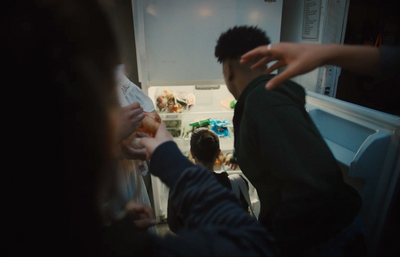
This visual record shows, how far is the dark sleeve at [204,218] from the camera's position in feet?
1.36

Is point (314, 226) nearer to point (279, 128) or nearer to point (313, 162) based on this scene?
point (313, 162)

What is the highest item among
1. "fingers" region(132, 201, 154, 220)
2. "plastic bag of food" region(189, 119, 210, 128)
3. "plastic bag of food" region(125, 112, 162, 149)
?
"plastic bag of food" region(125, 112, 162, 149)

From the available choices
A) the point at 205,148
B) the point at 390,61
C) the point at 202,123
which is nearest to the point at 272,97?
the point at 390,61

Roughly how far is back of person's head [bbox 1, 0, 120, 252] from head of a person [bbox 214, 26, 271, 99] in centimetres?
52

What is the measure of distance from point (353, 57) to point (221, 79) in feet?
3.89

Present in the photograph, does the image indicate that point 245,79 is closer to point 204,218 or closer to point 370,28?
point 204,218

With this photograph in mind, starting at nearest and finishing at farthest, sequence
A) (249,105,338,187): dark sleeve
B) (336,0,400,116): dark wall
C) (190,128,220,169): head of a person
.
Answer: (249,105,338,187): dark sleeve < (190,128,220,169): head of a person < (336,0,400,116): dark wall

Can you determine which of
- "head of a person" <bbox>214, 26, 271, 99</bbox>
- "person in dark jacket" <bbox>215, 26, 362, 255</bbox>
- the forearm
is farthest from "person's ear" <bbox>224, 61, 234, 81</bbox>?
the forearm

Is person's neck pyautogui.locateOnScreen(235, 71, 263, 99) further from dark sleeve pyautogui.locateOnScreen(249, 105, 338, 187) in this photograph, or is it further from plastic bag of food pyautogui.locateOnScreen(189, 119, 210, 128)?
plastic bag of food pyautogui.locateOnScreen(189, 119, 210, 128)

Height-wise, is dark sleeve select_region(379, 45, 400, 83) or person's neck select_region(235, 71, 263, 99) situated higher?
dark sleeve select_region(379, 45, 400, 83)

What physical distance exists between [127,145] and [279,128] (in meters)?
0.59

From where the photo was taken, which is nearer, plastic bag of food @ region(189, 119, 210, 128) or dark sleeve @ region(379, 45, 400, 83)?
dark sleeve @ region(379, 45, 400, 83)

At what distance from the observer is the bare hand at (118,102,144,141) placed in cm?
76

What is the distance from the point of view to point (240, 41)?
0.81m
